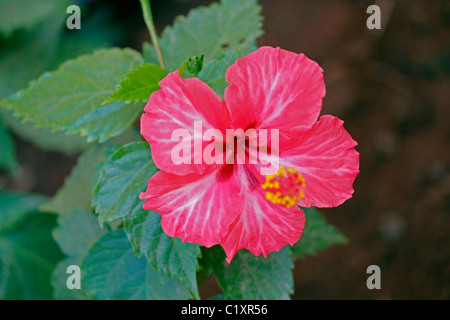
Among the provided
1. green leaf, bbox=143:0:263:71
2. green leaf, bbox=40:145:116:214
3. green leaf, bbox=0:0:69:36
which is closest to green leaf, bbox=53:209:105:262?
green leaf, bbox=40:145:116:214

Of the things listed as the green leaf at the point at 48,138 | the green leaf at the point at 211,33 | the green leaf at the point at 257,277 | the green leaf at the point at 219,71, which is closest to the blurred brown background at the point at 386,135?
the green leaf at the point at 48,138

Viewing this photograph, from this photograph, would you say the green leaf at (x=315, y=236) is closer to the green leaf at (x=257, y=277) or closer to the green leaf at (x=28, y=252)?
the green leaf at (x=257, y=277)

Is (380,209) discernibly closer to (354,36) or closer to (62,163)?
(354,36)

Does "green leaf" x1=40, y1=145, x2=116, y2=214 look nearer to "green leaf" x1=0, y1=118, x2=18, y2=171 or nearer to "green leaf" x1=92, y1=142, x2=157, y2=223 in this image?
"green leaf" x1=0, y1=118, x2=18, y2=171

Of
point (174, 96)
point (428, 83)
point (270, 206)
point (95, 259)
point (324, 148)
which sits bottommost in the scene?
point (95, 259)

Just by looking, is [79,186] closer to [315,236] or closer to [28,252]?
[28,252]

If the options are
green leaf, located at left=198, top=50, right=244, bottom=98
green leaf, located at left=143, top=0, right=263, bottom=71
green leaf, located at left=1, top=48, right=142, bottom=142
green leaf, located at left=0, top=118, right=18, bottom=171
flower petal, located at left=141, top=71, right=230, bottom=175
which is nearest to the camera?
flower petal, located at left=141, top=71, right=230, bottom=175
